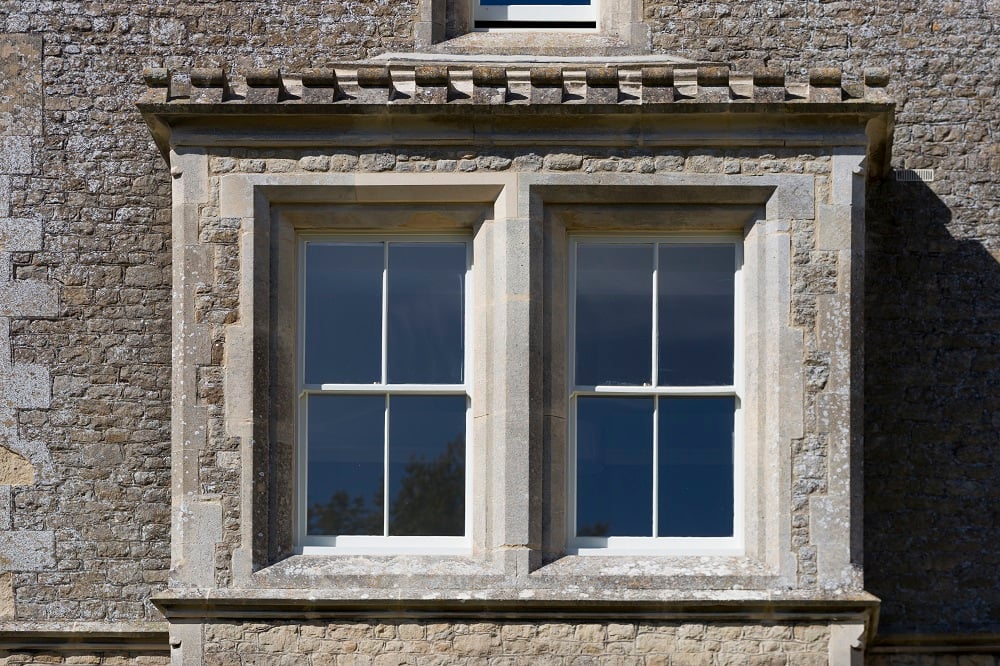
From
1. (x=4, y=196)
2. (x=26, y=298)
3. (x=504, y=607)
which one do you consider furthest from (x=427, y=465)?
(x=4, y=196)

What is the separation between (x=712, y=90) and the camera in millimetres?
5227

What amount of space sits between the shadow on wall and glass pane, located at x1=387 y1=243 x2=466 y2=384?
2.53 meters

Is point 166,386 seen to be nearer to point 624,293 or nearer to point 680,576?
point 624,293

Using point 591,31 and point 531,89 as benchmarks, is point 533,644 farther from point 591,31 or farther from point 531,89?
point 591,31

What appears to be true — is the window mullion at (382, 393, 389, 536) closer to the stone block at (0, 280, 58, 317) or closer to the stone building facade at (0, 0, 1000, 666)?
the stone building facade at (0, 0, 1000, 666)

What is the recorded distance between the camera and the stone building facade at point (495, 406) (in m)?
5.10

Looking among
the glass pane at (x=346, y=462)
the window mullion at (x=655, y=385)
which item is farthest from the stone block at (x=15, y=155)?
the window mullion at (x=655, y=385)

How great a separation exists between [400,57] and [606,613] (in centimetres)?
346

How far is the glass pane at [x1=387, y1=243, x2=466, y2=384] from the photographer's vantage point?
18.1ft

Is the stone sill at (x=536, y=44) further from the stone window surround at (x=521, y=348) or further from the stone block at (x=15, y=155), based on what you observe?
the stone block at (x=15, y=155)

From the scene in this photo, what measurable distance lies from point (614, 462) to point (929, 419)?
6.82 feet

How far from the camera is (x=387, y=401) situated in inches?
217

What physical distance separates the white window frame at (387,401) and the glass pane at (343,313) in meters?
0.03

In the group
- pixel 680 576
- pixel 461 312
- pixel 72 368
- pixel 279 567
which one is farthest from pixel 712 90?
pixel 72 368
